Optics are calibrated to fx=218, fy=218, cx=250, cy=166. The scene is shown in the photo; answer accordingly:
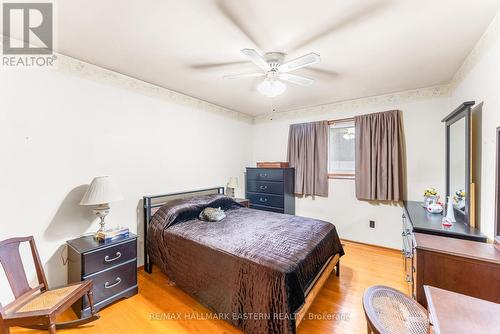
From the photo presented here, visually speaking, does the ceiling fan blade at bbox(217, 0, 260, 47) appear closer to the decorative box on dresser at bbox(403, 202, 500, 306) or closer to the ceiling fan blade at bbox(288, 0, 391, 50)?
the ceiling fan blade at bbox(288, 0, 391, 50)

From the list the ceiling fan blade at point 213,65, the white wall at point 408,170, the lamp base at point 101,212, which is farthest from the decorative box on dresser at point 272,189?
the lamp base at point 101,212

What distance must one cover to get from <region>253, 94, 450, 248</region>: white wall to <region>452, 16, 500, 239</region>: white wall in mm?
1218

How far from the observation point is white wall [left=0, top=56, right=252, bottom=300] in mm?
2002

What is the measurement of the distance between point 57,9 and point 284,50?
1847 mm

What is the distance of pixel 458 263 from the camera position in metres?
1.55

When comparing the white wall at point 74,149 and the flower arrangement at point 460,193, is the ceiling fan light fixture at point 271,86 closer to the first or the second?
the white wall at point 74,149

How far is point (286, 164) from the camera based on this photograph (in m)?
4.30

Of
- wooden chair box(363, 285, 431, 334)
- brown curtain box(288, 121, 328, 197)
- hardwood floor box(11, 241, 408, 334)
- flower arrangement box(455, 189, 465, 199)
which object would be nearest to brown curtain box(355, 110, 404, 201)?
brown curtain box(288, 121, 328, 197)

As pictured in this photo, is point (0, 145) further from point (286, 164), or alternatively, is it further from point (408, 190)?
point (408, 190)

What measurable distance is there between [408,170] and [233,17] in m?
3.31

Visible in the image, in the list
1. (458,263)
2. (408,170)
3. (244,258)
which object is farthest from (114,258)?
(408,170)

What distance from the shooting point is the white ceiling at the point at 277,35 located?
1577 mm

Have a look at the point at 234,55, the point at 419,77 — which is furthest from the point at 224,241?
the point at 419,77

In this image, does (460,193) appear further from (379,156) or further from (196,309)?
(196,309)
